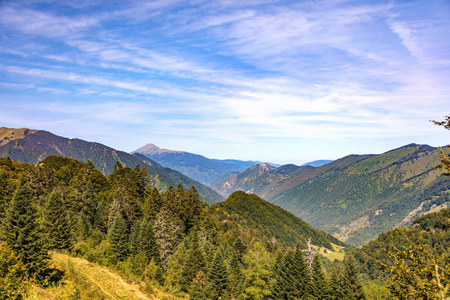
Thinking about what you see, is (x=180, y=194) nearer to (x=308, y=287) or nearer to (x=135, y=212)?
(x=135, y=212)

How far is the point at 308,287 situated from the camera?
183 feet

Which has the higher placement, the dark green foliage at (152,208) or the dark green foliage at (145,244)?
the dark green foliage at (152,208)

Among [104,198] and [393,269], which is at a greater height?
[393,269]

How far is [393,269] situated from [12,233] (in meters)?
40.0

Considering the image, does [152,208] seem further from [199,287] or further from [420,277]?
[420,277]

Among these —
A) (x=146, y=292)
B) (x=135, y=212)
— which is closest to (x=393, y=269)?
(x=146, y=292)

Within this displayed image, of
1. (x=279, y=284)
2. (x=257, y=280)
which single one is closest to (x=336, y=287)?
(x=279, y=284)

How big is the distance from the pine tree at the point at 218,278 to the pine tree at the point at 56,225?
28207 mm

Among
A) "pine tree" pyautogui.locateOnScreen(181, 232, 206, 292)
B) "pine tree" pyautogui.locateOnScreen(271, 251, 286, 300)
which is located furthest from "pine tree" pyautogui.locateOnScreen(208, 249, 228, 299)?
"pine tree" pyautogui.locateOnScreen(271, 251, 286, 300)

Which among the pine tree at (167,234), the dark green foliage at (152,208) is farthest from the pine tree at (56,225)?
the dark green foliage at (152,208)

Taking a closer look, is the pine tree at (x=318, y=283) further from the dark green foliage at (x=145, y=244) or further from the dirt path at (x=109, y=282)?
the dirt path at (x=109, y=282)

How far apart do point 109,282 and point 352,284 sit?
47.3m

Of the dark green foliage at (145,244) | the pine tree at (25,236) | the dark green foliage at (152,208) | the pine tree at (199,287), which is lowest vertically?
the pine tree at (199,287)

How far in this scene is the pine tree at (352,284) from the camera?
52594 millimetres
